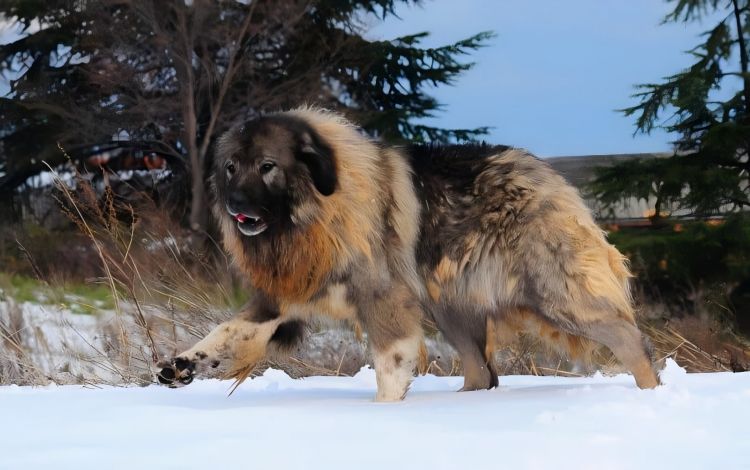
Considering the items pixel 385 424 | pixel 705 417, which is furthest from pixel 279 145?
pixel 705 417

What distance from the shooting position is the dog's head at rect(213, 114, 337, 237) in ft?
14.1

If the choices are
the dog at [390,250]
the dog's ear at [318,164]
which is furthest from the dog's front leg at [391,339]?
the dog's ear at [318,164]

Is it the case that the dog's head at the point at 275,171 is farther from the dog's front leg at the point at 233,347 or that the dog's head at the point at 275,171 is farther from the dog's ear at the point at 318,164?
the dog's front leg at the point at 233,347

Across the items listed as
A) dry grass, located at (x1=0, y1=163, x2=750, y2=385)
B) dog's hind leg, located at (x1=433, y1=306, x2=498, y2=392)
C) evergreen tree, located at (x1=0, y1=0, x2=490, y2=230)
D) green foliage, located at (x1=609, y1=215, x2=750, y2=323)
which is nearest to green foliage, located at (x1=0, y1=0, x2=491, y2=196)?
evergreen tree, located at (x1=0, y1=0, x2=490, y2=230)

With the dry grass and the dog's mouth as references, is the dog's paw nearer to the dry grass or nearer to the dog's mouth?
the dog's mouth

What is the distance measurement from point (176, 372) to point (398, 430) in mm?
1357

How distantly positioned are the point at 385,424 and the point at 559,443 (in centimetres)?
69

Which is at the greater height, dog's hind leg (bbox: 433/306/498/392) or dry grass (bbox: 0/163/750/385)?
dog's hind leg (bbox: 433/306/498/392)

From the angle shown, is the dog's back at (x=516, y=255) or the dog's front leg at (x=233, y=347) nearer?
the dog's front leg at (x=233, y=347)

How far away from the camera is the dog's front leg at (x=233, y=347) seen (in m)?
4.30

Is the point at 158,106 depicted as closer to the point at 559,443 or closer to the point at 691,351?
the point at 691,351

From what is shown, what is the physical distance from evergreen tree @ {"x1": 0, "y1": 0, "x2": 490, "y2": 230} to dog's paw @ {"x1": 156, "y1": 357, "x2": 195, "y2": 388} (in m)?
14.2

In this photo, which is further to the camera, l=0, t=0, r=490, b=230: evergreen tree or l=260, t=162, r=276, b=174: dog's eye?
l=0, t=0, r=490, b=230: evergreen tree

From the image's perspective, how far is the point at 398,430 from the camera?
3396 mm
